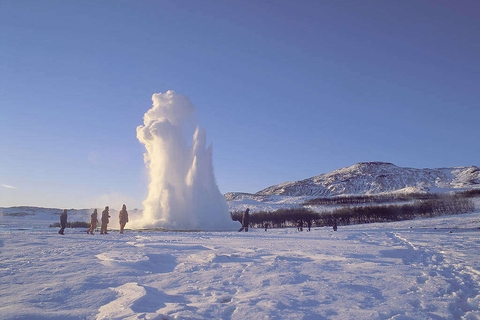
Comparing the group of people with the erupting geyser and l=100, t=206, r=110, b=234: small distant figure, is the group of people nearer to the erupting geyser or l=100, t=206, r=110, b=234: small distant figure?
l=100, t=206, r=110, b=234: small distant figure

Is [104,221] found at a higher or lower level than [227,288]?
higher

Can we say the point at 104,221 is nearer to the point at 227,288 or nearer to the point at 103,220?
the point at 103,220

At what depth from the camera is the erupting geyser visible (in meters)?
38.5

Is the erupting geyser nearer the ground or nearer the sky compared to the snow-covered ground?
nearer the sky

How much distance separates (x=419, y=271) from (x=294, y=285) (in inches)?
154

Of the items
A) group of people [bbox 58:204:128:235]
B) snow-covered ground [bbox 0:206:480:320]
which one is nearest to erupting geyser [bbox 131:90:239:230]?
group of people [bbox 58:204:128:235]

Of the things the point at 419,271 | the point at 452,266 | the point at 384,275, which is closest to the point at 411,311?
the point at 384,275

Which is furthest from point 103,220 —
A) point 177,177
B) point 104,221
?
point 177,177

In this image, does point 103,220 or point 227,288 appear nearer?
point 227,288

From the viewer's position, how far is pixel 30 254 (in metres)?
9.12

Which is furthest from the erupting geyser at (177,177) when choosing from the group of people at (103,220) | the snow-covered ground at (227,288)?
the snow-covered ground at (227,288)

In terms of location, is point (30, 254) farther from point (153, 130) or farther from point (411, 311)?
point (153, 130)

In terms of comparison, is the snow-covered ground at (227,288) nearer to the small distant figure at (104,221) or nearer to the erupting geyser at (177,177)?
the small distant figure at (104,221)

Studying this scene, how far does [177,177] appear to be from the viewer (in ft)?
132
